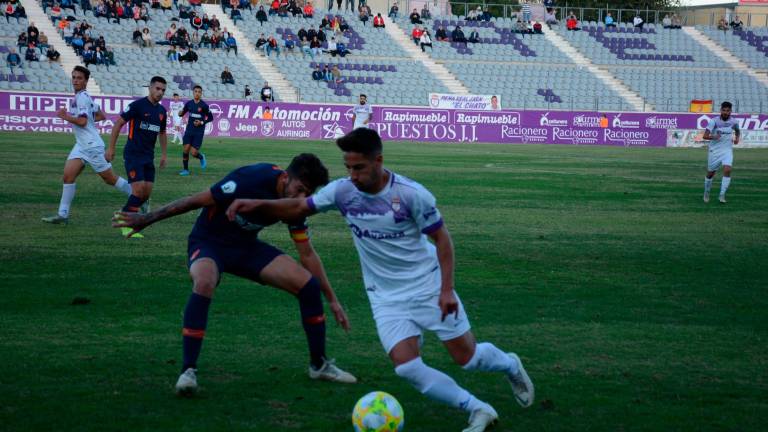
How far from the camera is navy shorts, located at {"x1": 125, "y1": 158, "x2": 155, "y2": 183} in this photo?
13.1 metres

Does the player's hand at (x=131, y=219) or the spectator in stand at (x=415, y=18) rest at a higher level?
the spectator in stand at (x=415, y=18)

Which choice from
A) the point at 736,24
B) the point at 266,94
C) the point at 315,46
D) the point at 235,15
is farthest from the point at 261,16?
the point at 736,24

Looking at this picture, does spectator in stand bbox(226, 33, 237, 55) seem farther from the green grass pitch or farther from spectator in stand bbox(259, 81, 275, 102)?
the green grass pitch

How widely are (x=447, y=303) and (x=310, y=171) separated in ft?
4.46

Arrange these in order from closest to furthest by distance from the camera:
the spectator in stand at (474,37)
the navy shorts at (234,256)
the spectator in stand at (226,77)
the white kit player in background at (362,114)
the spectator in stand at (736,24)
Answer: the navy shorts at (234,256), the white kit player in background at (362,114), the spectator in stand at (226,77), the spectator in stand at (474,37), the spectator in stand at (736,24)

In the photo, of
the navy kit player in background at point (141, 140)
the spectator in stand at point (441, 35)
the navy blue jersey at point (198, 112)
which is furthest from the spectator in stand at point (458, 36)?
the navy kit player in background at point (141, 140)

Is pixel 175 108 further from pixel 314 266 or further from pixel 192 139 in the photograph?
pixel 314 266

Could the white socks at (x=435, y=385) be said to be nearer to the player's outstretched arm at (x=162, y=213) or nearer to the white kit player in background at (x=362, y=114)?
the player's outstretched arm at (x=162, y=213)

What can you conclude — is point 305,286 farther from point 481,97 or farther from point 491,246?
point 481,97

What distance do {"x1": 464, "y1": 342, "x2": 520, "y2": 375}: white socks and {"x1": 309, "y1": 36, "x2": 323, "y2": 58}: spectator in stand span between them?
154ft

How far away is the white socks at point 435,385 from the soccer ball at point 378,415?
0.18 m

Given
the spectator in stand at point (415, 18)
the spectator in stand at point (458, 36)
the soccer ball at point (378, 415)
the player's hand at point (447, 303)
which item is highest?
the spectator in stand at point (415, 18)

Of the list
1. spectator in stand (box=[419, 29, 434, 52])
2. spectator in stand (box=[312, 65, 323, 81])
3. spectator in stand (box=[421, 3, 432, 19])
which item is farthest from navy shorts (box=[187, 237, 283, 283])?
spectator in stand (box=[421, 3, 432, 19])

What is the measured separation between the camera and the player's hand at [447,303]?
4.98m
